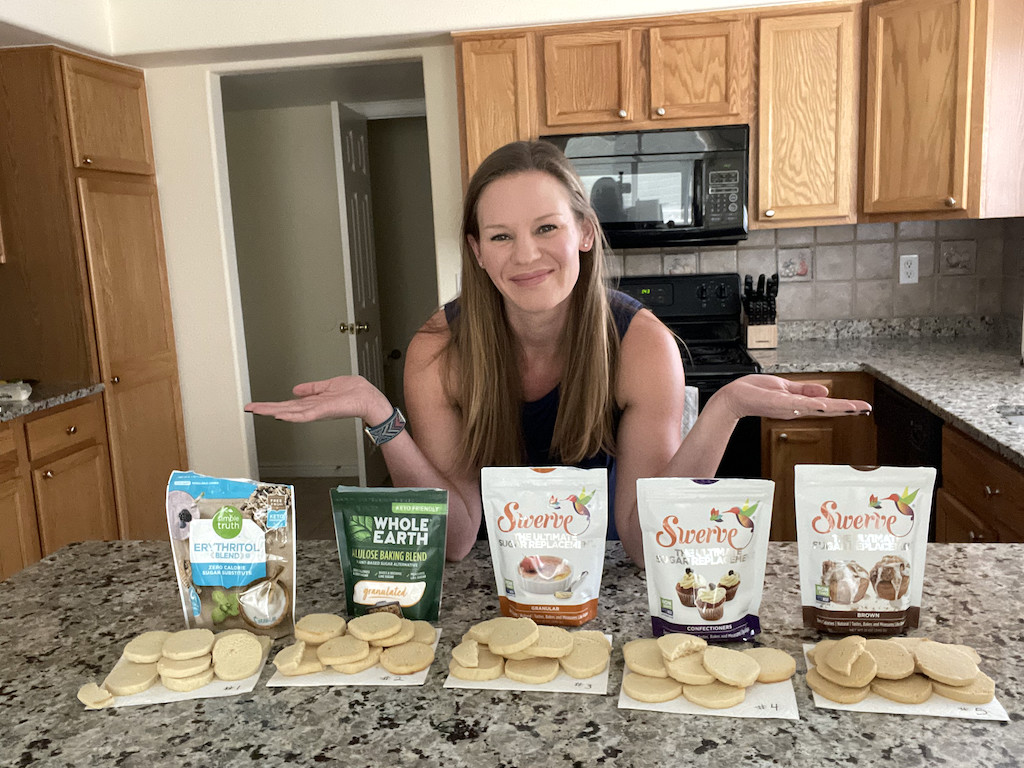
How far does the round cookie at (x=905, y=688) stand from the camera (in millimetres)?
766

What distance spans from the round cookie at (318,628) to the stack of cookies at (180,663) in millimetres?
47

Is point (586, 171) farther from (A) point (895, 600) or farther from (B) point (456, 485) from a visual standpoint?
(A) point (895, 600)

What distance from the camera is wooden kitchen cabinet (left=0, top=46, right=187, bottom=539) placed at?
9.57 ft

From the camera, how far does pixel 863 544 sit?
0.89m

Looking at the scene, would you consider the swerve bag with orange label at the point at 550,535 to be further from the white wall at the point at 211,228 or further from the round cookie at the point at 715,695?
the white wall at the point at 211,228

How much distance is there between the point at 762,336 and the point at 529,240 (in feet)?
7.25

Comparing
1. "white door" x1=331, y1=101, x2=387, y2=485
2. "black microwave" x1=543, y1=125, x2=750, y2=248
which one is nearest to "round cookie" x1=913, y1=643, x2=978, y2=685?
"black microwave" x1=543, y1=125, x2=750, y2=248

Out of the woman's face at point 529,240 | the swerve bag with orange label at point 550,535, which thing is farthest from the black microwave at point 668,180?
the swerve bag with orange label at point 550,535

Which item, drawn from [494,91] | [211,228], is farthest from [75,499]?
[494,91]

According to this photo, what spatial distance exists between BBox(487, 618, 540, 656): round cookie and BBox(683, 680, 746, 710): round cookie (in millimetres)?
166

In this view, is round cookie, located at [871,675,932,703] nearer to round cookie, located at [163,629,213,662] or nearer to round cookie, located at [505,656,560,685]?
round cookie, located at [505,656,560,685]

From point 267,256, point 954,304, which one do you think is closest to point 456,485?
point 954,304

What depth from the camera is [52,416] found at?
9.13ft

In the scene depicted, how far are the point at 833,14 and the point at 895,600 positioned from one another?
262 cm
